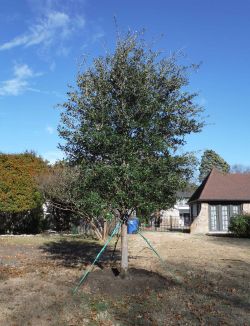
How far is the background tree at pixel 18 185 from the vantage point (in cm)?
2550

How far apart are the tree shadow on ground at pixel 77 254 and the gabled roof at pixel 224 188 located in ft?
47.4

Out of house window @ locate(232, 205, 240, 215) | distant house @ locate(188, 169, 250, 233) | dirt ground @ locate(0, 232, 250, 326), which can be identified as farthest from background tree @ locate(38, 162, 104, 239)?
house window @ locate(232, 205, 240, 215)

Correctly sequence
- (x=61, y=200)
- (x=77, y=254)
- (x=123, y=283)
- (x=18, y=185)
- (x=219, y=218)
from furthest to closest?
(x=219, y=218) → (x=18, y=185) → (x=61, y=200) → (x=77, y=254) → (x=123, y=283)

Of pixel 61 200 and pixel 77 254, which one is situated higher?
pixel 61 200

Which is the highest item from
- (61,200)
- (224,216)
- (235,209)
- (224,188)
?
(224,188)

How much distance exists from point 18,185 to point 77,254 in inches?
421

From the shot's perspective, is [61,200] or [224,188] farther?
[224,188]

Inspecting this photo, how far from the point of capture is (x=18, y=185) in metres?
25.8

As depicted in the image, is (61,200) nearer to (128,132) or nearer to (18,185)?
(18,185)

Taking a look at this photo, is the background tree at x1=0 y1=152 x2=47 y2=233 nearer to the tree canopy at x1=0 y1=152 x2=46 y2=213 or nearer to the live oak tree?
the tree canopy at x1=0 y1=152 x2=46 y2=213

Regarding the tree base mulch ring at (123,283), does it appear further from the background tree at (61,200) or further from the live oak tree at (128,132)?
the background tree at (61,200)

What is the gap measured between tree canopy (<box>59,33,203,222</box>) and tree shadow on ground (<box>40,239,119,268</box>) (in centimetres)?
320

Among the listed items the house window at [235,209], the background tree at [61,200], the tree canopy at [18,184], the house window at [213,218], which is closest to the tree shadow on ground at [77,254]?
the background tree at [61,200]

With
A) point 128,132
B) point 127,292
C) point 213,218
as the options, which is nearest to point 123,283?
point 127,292
